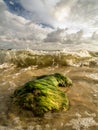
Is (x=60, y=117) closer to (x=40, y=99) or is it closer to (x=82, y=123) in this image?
(x=82, y=123)

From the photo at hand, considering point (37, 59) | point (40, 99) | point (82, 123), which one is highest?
point (40, 99)

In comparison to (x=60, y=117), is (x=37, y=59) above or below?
below

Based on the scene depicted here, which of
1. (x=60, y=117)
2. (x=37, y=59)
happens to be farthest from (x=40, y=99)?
(x=37, y=59)

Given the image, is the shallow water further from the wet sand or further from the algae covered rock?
the algae covered rock

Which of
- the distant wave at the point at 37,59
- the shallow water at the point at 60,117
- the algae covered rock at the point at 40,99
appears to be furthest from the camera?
the distant wave at the point at 37,59

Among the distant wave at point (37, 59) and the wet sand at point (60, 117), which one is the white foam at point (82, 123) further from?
the distant wave at point (37, 59)

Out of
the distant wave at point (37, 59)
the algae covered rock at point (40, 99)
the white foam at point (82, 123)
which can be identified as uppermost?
the algae covered rock at point (40, 99)

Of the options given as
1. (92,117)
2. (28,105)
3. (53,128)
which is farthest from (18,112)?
(92,117)

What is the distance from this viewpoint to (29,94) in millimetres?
6676

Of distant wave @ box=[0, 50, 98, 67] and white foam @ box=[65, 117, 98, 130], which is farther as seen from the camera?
distant wave @ box=[0, 50, 98, 67]

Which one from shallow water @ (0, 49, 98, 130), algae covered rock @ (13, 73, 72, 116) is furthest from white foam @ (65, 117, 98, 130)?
algae covered rock @ (13, 73, 72, 116)

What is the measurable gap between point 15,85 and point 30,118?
4198 millimetres

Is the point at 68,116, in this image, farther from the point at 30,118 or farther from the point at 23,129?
the point at 23,129

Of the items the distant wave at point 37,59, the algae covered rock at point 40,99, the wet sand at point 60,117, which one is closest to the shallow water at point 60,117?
the wet sand at point 60,117
